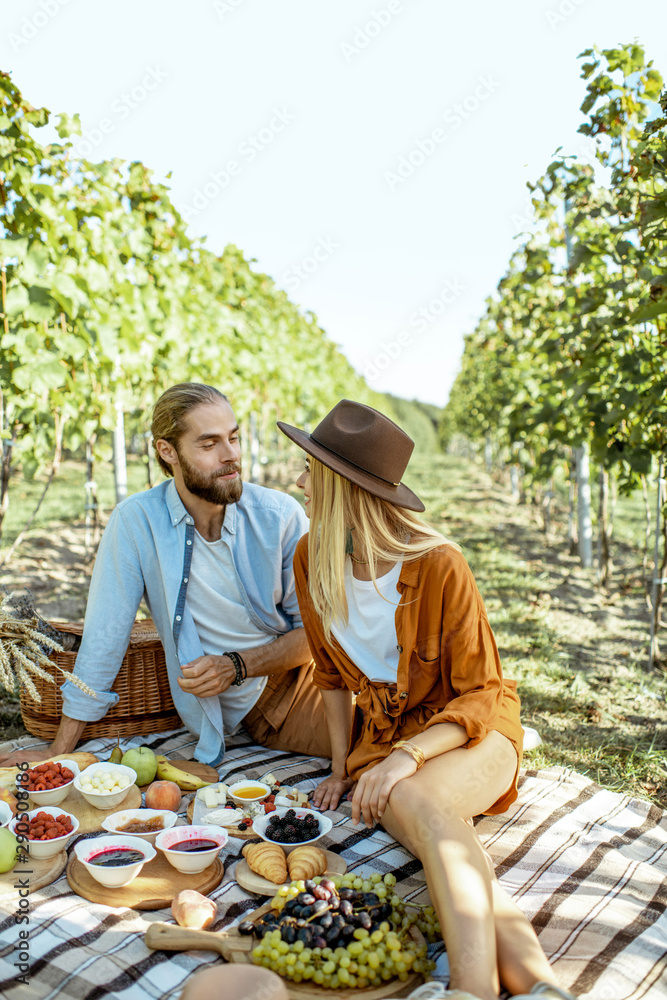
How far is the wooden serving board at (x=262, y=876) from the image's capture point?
6.89 ft

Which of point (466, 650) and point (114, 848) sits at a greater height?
point (466, 650)

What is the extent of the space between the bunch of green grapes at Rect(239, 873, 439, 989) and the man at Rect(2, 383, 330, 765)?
44.5 inches

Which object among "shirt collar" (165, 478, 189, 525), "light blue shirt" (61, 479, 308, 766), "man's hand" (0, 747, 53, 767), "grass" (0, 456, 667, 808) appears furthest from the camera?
"grass" (0, 456, 667, 808)

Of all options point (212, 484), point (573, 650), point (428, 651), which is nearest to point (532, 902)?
point (428, 651)

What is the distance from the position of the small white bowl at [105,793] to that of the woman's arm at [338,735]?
661 mm

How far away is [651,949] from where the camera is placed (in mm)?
1935

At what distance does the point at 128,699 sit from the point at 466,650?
1640mm

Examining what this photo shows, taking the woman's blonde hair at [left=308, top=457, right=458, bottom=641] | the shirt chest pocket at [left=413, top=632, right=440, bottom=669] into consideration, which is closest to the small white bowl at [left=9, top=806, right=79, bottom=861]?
the woman's blonde hair at [left=308, top=457, right=458, bottom=641]

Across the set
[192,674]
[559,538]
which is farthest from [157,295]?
[559,538]

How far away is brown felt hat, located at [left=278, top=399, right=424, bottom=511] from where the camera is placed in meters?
2.35

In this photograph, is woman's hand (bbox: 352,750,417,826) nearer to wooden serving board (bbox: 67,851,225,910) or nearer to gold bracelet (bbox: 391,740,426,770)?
gold bracelet (bbox: 391,740,426,770)

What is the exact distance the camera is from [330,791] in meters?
2.64

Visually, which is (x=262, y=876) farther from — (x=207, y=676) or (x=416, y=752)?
(x=207, y=676)

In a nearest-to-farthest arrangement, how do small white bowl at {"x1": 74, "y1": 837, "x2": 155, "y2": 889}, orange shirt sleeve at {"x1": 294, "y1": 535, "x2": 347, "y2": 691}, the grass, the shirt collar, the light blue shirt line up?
small white bowl at {"x1": 74, "y1": 837, "x2": 155, "y2": 889}, orange shirt sleeve at {"x1": 294, "y1": 535, "x2": 347, "y2": 691}, the light blue shirt, the shirt collar, the grass
